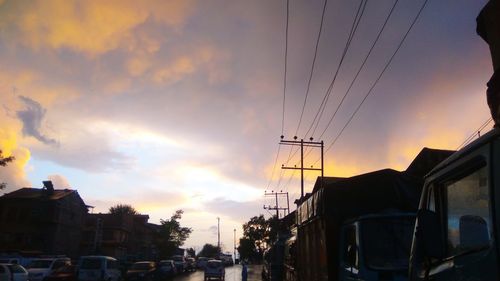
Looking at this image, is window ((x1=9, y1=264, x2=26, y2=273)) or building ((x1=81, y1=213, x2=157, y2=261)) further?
building ((x1=81, y1=213, x2=157, y2=261))

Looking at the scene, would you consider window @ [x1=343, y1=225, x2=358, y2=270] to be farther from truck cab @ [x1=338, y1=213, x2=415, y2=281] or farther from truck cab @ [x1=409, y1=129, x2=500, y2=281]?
truck cab @ [x1=409, y1=129, x2=500, y2=281]

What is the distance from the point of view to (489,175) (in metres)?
2.82

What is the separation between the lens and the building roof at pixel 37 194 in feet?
176

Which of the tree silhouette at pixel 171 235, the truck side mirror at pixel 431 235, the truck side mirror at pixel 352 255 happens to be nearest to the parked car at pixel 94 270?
the truck side mirror at pixel 352 255

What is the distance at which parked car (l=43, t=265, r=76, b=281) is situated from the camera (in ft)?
87.5

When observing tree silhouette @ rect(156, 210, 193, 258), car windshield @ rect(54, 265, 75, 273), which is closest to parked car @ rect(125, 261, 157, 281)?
car windshield @ rect(54, 265, 75, 273)

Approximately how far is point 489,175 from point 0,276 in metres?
22.3

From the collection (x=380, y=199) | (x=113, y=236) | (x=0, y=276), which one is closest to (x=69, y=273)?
(x=0, y=276)

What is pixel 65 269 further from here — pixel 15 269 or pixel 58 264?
pixel 15 269

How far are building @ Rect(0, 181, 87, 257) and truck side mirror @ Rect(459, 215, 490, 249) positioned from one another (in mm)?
53745

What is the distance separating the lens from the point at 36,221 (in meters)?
51.8

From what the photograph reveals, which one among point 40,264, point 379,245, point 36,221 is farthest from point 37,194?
point 379,245

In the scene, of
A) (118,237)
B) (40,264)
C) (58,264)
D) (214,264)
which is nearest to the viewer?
(40,264)

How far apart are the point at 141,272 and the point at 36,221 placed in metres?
23.8
